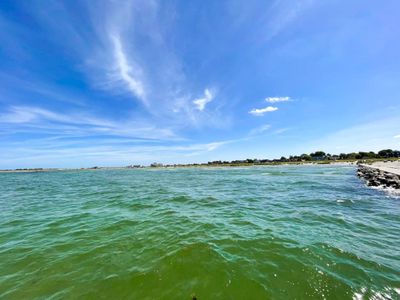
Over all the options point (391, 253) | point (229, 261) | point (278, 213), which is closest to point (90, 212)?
point (229, 261)

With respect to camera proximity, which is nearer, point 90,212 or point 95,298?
point 95,298

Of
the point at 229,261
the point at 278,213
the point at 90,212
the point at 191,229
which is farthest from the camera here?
the point at 90,212

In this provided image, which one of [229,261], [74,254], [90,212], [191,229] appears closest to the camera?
[229,261]

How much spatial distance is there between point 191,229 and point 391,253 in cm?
635

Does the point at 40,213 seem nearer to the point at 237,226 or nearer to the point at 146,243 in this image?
the point at 146,243

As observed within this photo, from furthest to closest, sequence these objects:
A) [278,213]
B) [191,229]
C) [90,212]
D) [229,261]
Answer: [90,212] < [278,213] < [191,229] < [229,261]

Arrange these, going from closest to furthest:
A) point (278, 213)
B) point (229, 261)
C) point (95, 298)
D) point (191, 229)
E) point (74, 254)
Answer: point (95, 298)
point (229, 261)
point (74, 254)
point (191, 229)
point (278, 213)

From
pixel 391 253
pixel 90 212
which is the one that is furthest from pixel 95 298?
pixel 90 212

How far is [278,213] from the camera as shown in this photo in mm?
10484

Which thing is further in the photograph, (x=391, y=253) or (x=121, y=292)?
(x=391, y=253)

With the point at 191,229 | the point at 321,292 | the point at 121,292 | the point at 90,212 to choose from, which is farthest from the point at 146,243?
the point at 90,212

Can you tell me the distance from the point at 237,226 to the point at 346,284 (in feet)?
14.4

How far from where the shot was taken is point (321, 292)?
163 inches

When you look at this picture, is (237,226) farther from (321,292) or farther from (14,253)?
(14,253)
